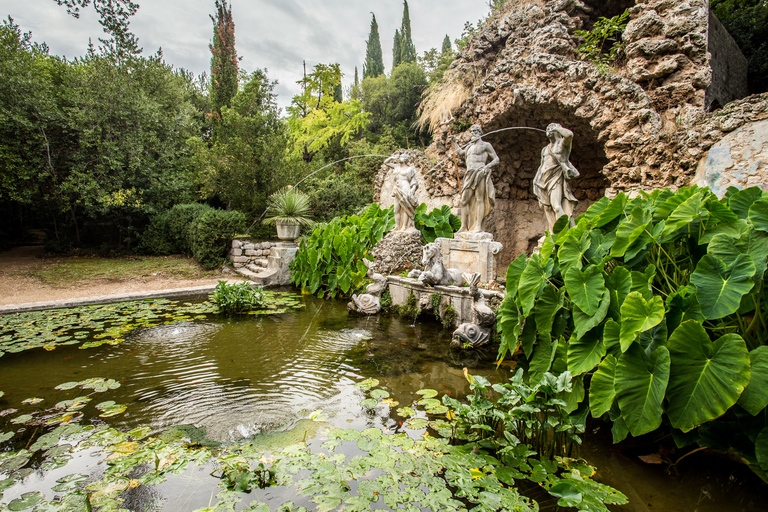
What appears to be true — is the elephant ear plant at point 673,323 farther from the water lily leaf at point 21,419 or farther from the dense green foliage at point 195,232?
the dense green foliage at point 195,232

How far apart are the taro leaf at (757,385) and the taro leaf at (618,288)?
0.59m

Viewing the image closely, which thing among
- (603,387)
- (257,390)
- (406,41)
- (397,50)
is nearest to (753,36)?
(603,387)

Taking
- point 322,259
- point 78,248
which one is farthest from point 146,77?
point 322,259

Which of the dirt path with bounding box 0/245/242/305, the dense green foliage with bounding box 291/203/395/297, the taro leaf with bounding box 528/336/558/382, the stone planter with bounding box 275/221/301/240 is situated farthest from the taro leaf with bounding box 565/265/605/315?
the stone planter with bounding box 275/221/301/240

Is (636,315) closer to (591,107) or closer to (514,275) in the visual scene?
(514,275)

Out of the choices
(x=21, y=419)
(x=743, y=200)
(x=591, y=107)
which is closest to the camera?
(x=743, y=200)

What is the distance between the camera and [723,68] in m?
7.09

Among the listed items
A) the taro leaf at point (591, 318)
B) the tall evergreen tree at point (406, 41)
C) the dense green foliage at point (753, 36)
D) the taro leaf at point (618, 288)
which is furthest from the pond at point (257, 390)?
the tall evergreen tree at point (406, 41)

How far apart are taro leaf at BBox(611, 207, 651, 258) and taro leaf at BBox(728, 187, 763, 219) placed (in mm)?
420

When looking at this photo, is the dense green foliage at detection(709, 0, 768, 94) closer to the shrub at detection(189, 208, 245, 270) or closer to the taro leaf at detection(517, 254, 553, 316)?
the taro leaf at detection(517, 254, 553, 316)

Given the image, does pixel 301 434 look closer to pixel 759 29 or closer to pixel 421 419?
pixel 421 419

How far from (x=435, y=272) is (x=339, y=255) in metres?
2.51

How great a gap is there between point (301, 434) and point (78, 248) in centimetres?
1147

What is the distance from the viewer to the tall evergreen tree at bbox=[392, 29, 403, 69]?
83.3ft
